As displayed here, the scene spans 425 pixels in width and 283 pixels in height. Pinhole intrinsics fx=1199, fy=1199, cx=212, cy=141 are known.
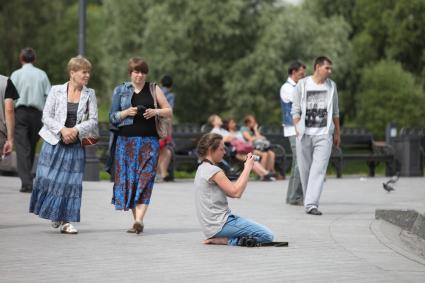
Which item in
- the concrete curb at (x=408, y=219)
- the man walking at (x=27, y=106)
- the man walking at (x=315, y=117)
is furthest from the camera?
the man walking at (x=27, y=106)

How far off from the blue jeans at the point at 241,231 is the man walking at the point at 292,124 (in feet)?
16.7

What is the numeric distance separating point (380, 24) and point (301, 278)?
50446mm

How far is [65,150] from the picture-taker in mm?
11406

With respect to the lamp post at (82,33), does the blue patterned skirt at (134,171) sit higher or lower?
lower

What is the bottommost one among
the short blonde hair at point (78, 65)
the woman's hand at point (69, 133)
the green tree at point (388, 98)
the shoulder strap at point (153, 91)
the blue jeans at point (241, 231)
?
the green tree at point (388, 98)

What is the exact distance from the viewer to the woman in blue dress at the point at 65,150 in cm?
1129

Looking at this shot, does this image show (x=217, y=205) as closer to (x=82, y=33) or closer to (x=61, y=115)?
(x=61, y=115)

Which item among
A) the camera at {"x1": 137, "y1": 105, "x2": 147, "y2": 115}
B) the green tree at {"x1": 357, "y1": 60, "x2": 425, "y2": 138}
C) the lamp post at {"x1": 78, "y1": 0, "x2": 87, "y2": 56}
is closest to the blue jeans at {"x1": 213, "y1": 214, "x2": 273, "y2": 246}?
the camera at {"x1": 137, "y1": 105, "x2": 147, "y2": 115}

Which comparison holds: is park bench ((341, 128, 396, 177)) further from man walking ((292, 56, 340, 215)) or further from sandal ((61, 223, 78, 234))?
sandal ((61, 223, 78, 234))

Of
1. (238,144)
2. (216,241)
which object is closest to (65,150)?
(216,241)

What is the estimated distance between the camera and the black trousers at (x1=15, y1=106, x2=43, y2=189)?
1639 centimetres

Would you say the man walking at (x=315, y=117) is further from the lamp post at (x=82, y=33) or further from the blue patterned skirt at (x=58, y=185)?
the lamp post at (x=82, y=33)

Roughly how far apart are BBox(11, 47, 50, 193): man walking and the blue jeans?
646cm

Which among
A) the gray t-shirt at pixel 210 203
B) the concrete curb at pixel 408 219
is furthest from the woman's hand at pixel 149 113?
the concrete curb at pixel 408 219
